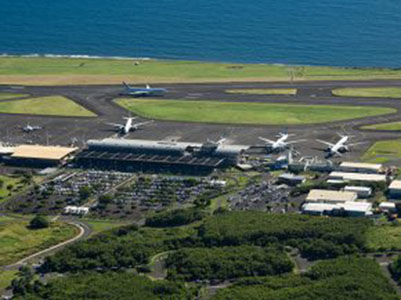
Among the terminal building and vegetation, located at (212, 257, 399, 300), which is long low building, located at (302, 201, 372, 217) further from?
the terminal building

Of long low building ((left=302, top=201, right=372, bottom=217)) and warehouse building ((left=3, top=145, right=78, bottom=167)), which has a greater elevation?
warehouse building ((left=3, top=145, right=78, bottom=167))

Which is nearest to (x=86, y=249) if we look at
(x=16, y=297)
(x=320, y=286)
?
(x=16, y=297)

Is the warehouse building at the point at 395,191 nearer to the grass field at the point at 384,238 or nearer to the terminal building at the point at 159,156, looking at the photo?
the grass field at the point at 384,238

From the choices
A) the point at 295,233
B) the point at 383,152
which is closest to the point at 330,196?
the point at 295,233

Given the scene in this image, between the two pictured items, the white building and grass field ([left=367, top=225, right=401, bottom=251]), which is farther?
the white building

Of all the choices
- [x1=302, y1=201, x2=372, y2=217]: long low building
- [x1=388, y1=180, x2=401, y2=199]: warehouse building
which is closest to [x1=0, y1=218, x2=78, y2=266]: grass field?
[x1=302, y1=201, x2=372, y2=217]: long low building

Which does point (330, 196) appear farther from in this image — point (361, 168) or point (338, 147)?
point (338, 147)
